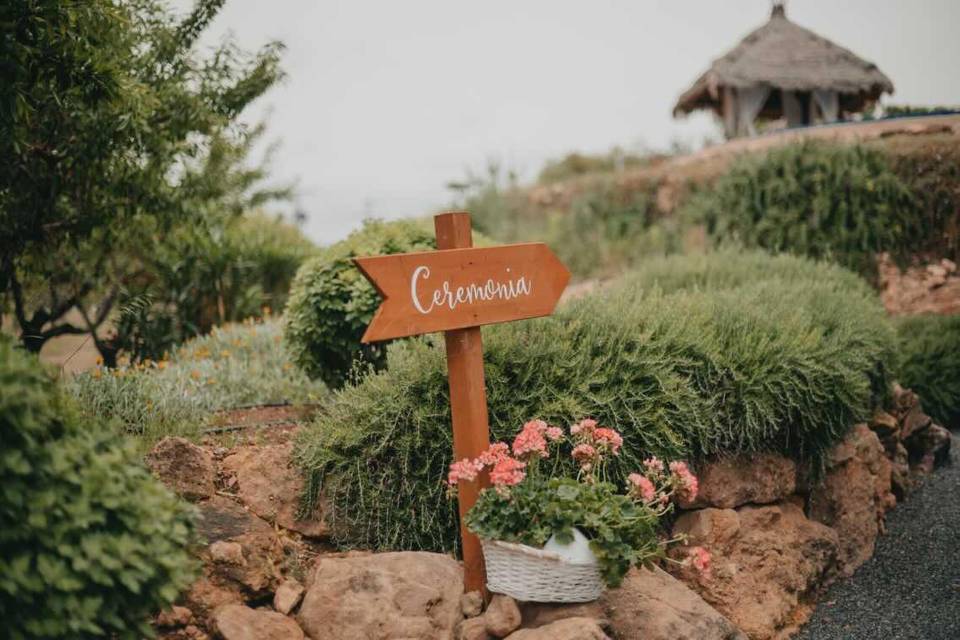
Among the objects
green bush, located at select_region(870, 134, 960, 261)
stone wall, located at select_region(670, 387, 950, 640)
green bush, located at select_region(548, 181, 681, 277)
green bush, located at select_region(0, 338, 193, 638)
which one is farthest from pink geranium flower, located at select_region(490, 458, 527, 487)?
green bush, located at select_region(548, 181, 681, 277)

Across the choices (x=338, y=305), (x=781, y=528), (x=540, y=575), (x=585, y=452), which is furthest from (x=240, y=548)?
(x=781, y=528)

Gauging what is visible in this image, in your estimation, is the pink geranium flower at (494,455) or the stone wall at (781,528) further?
the stone wall at (781,528)

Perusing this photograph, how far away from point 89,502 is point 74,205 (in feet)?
13.8

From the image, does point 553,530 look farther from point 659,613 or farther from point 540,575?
point 659,613

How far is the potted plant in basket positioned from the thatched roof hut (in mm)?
17572

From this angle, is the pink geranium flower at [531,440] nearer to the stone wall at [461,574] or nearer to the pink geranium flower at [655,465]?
the pink geranium flower at [655,465]

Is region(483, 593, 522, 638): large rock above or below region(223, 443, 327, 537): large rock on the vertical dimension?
below

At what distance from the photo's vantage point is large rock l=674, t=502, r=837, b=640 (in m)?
4.11

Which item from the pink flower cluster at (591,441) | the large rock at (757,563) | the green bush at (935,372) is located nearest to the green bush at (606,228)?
the green bush at (935,372)

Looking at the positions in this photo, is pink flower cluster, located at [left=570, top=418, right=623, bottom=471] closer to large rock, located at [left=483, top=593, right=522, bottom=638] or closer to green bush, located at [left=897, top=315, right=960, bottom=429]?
large rock, located at [left=483, top=593, right=522, bottom=638]

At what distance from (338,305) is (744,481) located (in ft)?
9.14

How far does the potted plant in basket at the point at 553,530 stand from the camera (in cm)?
318

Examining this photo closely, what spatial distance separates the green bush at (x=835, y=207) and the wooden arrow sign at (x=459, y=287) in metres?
7.52

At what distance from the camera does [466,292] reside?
137 inches
